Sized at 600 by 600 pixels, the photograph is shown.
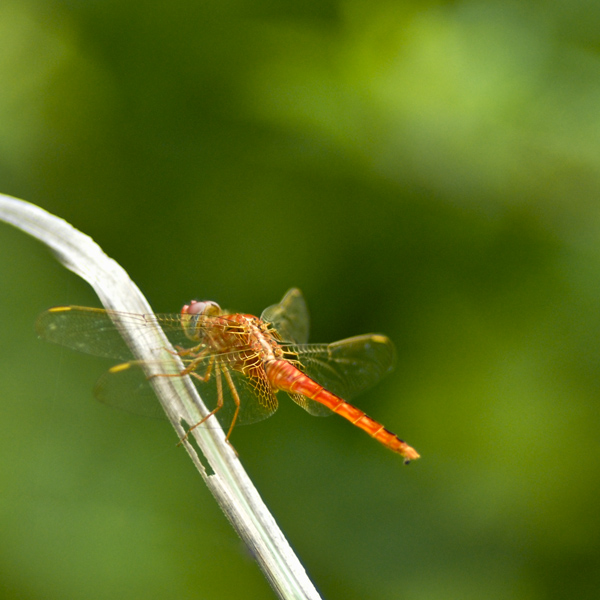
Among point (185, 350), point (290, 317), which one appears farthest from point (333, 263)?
point (185, 350)

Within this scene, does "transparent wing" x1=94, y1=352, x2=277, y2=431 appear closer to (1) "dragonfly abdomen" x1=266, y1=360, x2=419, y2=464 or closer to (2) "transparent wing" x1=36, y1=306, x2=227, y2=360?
(1) "dragonfly abdomen" x1=266, y1=360, x2=419, y2=464

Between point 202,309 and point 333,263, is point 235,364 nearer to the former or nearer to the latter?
point 202,309

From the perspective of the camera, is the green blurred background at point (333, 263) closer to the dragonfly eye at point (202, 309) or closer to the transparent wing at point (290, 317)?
the transparent wing at point (290, 317)

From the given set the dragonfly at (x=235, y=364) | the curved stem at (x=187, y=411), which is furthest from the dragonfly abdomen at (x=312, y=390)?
the curved stem at (x=187, y=411)

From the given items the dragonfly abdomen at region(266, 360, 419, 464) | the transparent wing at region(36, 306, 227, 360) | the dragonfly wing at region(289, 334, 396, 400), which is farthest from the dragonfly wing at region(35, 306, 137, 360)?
the dragonfly wing at region(289, 334, 396, 400)

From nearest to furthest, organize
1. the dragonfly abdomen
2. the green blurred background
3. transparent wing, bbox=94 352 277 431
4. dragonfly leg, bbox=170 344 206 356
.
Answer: transparent wing, bbox=94 352 277 431 < dragonfly leg, bbox=170 344 206 356 < the dragonfly abdomen < the green blurred background

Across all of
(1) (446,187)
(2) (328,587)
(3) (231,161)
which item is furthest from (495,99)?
(2) (328,587)
